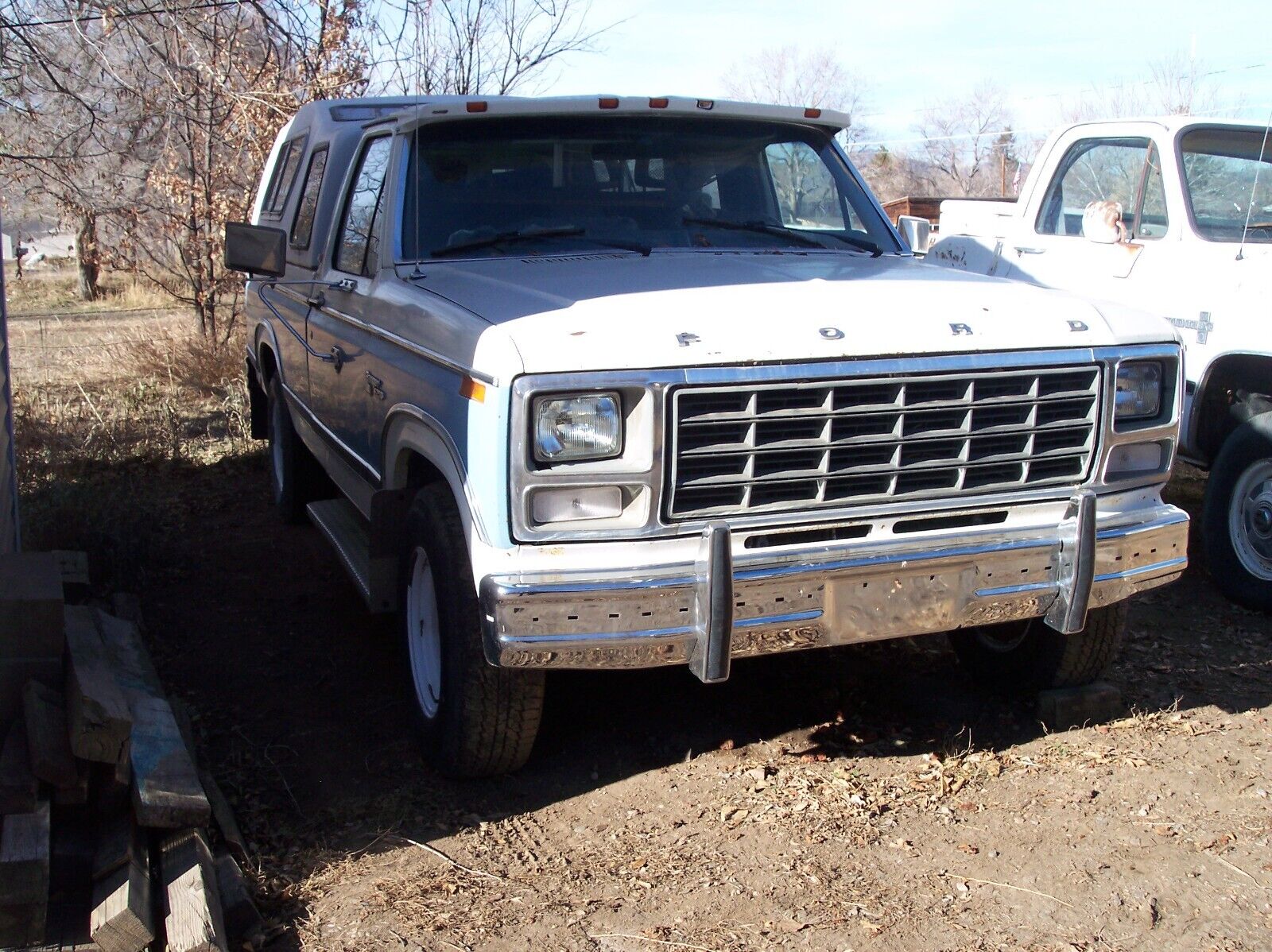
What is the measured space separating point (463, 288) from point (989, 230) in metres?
4.19

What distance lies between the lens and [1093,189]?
6516 millimetres

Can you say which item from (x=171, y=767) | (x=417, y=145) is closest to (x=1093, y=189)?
(x=417, y=145)

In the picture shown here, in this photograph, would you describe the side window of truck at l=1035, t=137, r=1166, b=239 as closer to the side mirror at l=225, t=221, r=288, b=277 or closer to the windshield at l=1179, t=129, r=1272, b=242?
the windshield at l=1179, t=129, r=1272, b=242

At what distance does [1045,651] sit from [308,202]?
3.84 metres

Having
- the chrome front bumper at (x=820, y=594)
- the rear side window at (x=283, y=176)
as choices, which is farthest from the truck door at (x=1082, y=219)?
the rear side window at (x=283, y=176)

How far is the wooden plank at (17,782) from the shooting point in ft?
9.65

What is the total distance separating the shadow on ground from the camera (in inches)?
149

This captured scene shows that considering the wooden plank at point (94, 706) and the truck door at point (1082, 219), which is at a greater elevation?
the truck door at point (1082, 219)

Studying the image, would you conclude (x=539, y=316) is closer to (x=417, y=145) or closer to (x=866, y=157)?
(x=417, y=145)

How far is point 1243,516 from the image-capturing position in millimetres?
5500

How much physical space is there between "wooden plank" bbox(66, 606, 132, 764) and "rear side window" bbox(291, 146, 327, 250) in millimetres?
2485

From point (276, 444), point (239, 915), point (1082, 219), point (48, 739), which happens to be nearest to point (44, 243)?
point (276, 444)

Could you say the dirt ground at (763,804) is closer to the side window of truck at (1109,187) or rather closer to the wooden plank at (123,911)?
the wooden plank at (123,911)

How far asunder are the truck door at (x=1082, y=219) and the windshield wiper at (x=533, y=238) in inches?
110
